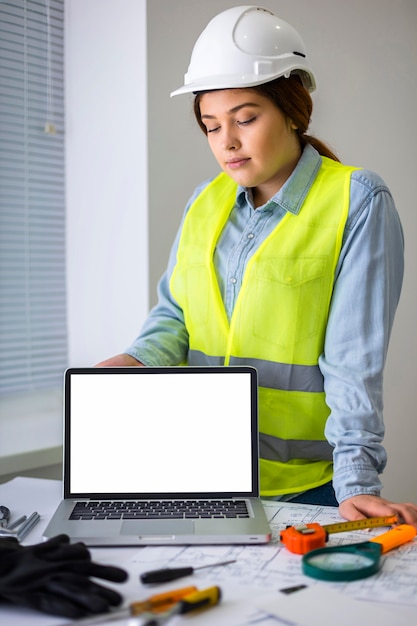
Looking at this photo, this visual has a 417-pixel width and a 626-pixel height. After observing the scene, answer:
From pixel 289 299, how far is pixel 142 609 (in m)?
0.70

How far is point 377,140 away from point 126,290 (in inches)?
49.6

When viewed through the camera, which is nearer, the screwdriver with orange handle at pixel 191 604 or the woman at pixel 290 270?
the screwdriver with orange handle at pixel 191 604

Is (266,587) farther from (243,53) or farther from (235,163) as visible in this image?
(243,53)

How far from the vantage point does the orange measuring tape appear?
3.76 feet

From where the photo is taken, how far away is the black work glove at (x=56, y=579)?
0.94 meters

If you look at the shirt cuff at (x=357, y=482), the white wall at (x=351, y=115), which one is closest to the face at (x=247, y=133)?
the shirt cuff at (x=357, y=482)

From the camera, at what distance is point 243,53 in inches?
58.6

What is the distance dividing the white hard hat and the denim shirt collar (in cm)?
16

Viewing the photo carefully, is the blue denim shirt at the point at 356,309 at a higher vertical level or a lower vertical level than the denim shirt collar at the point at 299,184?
lower

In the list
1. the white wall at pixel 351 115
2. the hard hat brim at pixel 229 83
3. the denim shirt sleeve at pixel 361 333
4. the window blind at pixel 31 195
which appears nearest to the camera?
the denim shirt sleeve at pixel 361 333

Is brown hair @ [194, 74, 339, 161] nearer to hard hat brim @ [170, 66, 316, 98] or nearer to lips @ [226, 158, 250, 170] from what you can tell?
Answer: hard hat brim @ [170, 66, 316, 98]

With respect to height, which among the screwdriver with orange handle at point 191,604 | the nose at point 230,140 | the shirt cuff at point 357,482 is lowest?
the screwdriver with orange handle at point 191,604

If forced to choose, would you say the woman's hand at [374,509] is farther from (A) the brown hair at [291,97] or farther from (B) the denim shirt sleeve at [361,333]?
(A) the brown hair at [291,97]

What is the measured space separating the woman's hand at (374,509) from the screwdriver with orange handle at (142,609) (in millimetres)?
411
